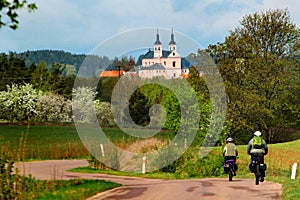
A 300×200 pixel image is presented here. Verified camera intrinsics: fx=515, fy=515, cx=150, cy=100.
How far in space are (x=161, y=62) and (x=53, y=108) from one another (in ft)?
111

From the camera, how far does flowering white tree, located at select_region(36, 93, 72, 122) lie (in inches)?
2375

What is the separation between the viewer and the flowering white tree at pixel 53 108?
60.3m

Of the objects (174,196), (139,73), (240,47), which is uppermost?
(240,47)

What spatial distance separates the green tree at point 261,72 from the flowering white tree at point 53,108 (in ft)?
78.0

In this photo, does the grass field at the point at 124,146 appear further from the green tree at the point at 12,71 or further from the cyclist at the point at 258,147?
the green tree at the point at 12,71

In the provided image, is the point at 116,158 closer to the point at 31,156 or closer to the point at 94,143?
the point at 94,143

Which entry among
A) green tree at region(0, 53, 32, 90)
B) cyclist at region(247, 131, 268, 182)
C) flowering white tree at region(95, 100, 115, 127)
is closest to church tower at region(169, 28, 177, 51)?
cyclist at region(247, 131, 268, 182)

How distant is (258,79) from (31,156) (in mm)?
21399

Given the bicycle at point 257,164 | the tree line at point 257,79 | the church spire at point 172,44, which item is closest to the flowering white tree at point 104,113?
the tree line at point 257,79

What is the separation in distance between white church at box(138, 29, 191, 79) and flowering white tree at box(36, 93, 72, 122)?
29652mm

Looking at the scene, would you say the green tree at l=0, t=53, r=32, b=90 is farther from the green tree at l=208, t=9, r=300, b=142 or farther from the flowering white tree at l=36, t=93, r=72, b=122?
the green tree at l=208, t=9, r=300, b=142

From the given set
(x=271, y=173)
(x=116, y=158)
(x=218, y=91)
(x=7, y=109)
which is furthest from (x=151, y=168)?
(x=7, y=109)

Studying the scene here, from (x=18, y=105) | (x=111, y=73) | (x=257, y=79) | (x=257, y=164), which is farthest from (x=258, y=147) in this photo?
(x=18, y=105)

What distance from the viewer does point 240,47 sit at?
4403 centimetres
